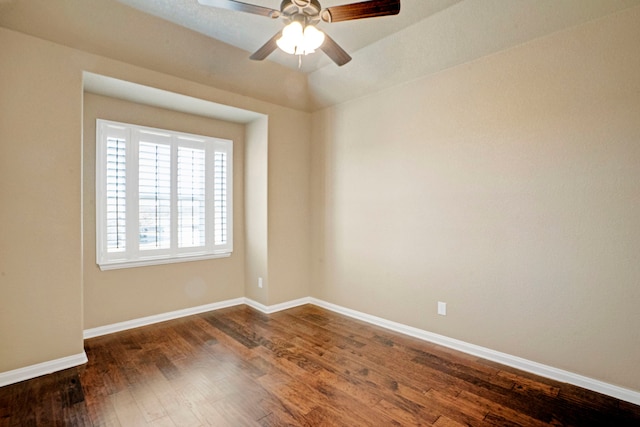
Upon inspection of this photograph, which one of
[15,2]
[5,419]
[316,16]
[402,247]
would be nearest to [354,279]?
[402,247]

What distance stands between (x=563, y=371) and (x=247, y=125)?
423cm

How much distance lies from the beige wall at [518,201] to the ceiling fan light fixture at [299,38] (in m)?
1.55

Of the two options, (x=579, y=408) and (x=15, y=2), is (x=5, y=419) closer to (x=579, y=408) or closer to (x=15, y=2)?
(x=15, y=2)

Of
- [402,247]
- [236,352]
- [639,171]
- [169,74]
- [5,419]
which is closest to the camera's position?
[5,419]

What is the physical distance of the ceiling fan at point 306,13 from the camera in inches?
74.5

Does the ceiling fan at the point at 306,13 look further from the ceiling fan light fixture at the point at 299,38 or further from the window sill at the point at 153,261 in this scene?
the window sill at the point at 153,261

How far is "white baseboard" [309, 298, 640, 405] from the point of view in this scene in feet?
7.32

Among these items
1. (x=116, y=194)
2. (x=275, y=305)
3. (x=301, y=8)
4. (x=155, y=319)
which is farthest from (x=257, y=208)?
(x=301, y=8)

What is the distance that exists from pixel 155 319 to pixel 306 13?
3.54m

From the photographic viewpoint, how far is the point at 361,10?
193 centimetres

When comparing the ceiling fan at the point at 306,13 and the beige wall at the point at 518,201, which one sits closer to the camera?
the ceiling fan at the point at 306,13

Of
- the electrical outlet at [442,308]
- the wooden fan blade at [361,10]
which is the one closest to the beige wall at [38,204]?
the wooden fan blade at [361,10]

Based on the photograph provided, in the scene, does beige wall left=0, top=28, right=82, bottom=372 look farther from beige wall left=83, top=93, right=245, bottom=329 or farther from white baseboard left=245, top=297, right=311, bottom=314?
white baseboard left=245, top=297, right=311, bottom=314

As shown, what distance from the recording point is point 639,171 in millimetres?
2146
